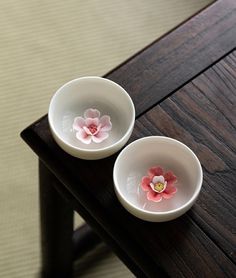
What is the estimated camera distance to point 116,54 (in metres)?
1.39

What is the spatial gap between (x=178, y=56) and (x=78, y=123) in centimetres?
17

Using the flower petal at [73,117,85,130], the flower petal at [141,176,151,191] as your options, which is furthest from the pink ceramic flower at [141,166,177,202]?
the flower petal at [73,117,85,130]

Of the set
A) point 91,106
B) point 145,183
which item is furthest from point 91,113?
point 145,183

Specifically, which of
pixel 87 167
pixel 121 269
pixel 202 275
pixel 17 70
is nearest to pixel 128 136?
pixel 87 167

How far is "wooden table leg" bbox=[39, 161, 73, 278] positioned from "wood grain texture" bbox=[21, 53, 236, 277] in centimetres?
9

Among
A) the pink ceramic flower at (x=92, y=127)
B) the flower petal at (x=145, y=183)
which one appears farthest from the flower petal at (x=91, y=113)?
the flower petal at (x=145, y=183)

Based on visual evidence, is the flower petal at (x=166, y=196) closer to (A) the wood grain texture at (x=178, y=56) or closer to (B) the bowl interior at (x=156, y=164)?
(B) the bowl interior at (x=156, y=164)

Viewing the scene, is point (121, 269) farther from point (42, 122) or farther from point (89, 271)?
point (42, 122)

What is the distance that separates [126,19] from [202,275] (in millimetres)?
904

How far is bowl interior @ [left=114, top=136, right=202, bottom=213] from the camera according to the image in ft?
2.29

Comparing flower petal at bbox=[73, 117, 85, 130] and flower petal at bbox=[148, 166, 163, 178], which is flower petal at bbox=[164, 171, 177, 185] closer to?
flower petal at bbox=[148, 166, 163, 178]

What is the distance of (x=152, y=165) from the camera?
73 cm

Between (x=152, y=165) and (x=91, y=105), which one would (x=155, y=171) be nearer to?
(x=152, y=165)

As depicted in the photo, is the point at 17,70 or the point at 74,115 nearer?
the point at 74,115
